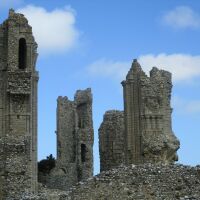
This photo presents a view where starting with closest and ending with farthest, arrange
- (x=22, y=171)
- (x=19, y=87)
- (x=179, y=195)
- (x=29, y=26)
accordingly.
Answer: (x=179, y=195)
(x=22, y=171)
(x=19, y=87)
(x=29, y=26)

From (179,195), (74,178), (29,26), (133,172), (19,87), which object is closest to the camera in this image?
(179,195)

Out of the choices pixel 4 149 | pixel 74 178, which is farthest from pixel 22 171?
pixel 74 178

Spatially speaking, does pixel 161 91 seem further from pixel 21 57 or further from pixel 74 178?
pixel 74 178

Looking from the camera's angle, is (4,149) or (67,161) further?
(67,161)

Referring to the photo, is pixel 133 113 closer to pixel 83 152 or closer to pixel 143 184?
pixel 143 184

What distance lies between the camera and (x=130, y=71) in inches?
1156

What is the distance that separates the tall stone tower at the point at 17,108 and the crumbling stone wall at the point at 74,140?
705 inches

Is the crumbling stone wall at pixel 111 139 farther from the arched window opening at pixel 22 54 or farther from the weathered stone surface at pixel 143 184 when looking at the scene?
the weathered stone surface at pixel 143 184

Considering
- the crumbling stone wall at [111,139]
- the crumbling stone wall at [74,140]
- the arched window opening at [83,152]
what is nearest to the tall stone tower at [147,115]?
the crumbling stone wall at [111,139]

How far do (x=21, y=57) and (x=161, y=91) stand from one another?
236 inches

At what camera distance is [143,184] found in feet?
64.8

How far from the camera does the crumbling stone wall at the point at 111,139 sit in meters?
40.0

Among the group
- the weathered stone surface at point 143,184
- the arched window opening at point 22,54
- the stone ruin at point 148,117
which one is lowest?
the weathered stone surface at point 143,184

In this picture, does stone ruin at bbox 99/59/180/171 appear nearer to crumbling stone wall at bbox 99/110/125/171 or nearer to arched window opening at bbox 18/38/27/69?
arched window opening at bbox 18/38/27/69
